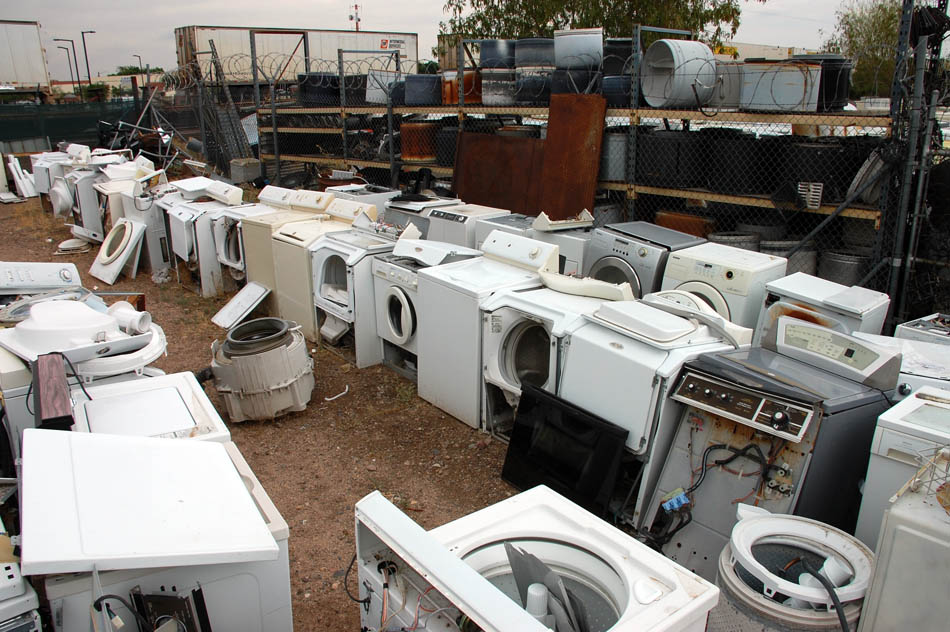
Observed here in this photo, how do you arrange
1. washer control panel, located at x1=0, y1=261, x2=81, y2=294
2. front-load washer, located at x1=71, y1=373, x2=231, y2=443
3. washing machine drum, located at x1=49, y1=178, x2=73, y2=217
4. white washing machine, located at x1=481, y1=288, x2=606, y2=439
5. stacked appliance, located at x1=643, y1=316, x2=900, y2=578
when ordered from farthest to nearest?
washing machine drum, located at x1=49, y1=178, x2=73, y2=217
washer control panel, located at x1=0, y1=261, x2=81, y2=294
white washing machine, located at x1=481, y1=288, x2=606, y2=439
stacked appliance, located at x1=643, y1=316, x2=900, y2=578
front-load washer, located at x1=71, y1=373, x2=231, y2=443

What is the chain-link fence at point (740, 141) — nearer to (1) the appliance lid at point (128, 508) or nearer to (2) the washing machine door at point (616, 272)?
(2) the washing machine door at point (616, 272)

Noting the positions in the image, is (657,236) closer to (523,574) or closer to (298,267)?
(298,267)

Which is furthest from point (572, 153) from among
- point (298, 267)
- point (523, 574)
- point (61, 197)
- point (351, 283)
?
point (61, 197)

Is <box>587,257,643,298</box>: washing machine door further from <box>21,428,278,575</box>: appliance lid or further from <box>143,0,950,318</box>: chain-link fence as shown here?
<box>21,428,278,575</box>: appliance lid

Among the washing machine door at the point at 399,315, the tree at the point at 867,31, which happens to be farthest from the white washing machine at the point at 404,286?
the tree at the point at 867,31

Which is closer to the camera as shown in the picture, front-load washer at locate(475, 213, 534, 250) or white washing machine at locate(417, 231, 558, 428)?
white washing machine at locate(417, 231, 558, 428)

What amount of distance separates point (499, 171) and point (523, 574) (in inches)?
255

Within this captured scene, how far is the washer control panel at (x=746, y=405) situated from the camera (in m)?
2.67

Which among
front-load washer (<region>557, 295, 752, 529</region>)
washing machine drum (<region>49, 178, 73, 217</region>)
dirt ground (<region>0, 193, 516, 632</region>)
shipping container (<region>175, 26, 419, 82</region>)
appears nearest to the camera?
front-load washer (<region>557, 295, 752, 529</region>)

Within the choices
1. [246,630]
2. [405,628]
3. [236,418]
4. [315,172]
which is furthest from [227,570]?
[315,172]

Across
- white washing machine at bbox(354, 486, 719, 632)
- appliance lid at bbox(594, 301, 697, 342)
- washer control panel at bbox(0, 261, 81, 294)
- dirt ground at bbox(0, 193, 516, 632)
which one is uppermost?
washer control panel at bbox(0, 261, 81, 294)

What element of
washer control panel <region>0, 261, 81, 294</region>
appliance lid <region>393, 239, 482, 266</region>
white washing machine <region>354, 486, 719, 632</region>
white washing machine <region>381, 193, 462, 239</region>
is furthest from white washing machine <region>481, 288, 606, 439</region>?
washer control panel <region>0, 261, 81, 294</region>

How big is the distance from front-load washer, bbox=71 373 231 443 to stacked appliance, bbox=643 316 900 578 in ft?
6.80

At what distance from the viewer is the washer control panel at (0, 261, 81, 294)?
165 inches
